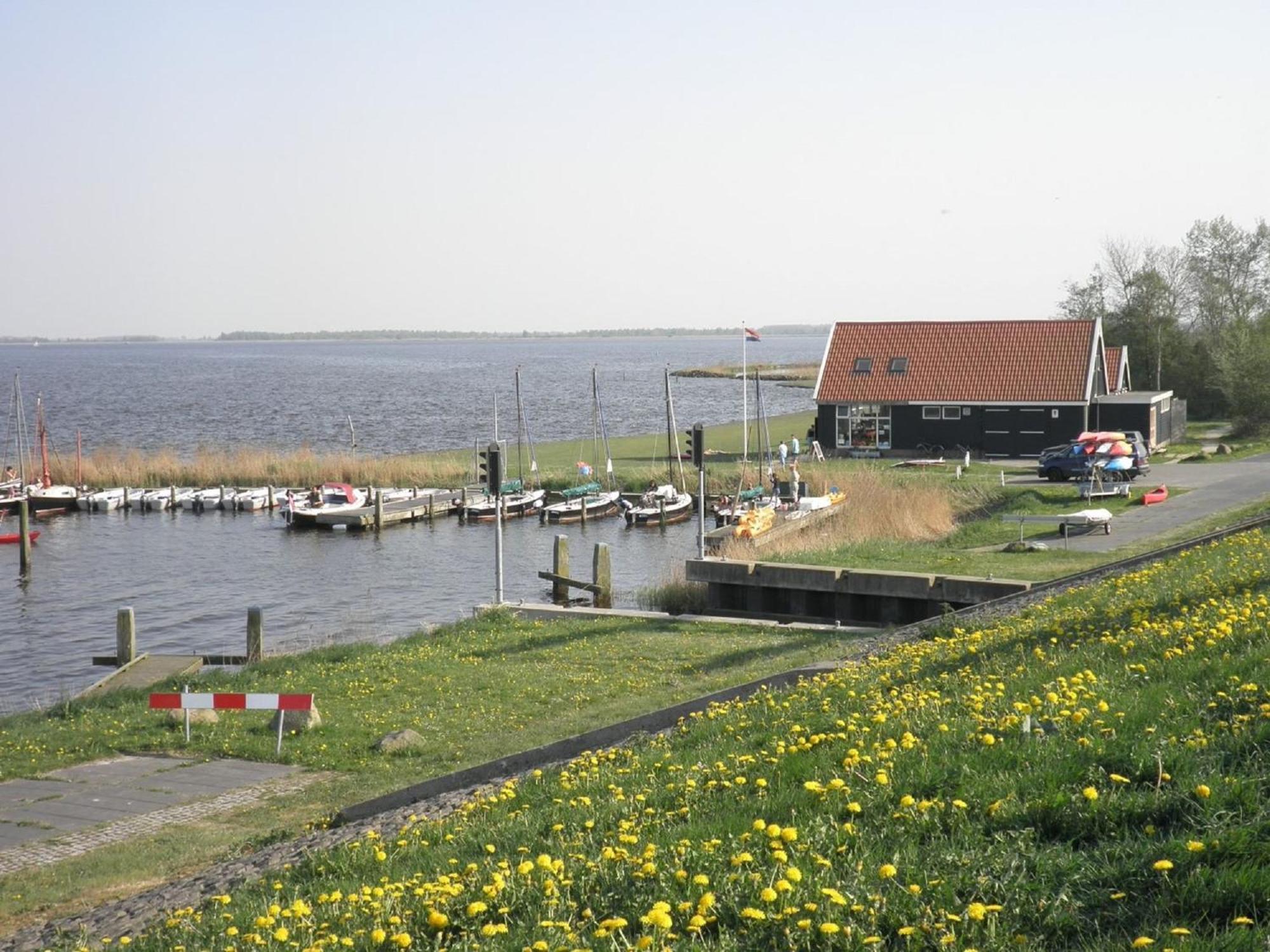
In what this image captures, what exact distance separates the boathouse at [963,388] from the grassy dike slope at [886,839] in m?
46.4

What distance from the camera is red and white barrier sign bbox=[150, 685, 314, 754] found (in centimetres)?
1670

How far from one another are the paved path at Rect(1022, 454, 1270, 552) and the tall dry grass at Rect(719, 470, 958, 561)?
12.8ft

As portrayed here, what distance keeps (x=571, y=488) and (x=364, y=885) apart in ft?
169

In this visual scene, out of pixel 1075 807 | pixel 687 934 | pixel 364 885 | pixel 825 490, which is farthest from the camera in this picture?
pixel 825 490

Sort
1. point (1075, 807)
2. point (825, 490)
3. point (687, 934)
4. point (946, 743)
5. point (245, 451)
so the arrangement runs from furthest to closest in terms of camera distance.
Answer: point (245, 451)
point (825, 490)
point (946, 743)
point (1075, 807)
point (687, 934)

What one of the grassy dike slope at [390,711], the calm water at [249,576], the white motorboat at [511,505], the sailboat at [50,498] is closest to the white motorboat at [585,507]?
the calm water at [249,576]

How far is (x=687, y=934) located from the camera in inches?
236

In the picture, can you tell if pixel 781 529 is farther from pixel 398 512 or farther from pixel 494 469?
pixel 398 512

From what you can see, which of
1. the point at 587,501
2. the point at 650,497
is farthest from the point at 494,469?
the point at 587,501

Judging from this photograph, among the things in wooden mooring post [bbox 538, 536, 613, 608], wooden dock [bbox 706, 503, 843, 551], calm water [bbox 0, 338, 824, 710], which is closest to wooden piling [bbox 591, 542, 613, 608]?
wooden mooring post [bbox 538, 536, 613, 608]

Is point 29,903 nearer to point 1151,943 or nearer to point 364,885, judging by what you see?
point 364,885

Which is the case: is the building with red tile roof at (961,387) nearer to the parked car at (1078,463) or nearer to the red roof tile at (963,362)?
the red roof tile at (963,362)

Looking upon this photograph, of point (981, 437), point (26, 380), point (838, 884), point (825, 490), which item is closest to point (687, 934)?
point (838, 884)

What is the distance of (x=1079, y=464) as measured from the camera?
4538 cm
